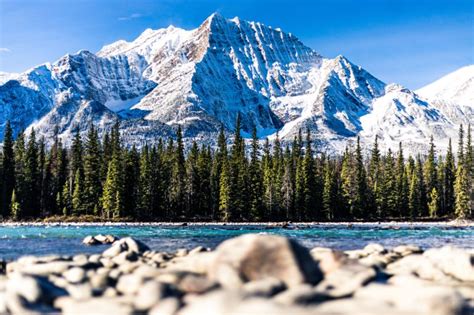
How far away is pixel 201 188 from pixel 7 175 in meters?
34.5

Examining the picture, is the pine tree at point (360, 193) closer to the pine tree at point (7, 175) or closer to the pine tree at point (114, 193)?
the pine tree at point (114, 193)

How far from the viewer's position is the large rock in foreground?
12.7m

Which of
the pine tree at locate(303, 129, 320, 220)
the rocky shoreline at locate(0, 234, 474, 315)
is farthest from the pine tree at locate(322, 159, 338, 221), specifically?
the rocky shoreline at locate(0, 234, 474, 315)

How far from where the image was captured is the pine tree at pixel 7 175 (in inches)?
3681

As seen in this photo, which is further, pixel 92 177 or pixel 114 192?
pixel 92 177

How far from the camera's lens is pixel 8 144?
328ft

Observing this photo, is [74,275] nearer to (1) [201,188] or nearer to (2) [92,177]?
(2) [92,177]

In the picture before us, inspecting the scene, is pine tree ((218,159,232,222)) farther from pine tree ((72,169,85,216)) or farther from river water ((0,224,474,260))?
pine tree ((72,169,85,216))

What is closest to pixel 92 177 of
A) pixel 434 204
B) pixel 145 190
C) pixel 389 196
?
pixel 145 190

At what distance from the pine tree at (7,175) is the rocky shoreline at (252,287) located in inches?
3269

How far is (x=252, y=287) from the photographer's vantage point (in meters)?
11.4

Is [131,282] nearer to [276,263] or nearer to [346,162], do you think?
[276,263]

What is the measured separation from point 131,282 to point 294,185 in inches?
3497

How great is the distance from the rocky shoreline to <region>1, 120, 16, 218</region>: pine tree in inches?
3269
